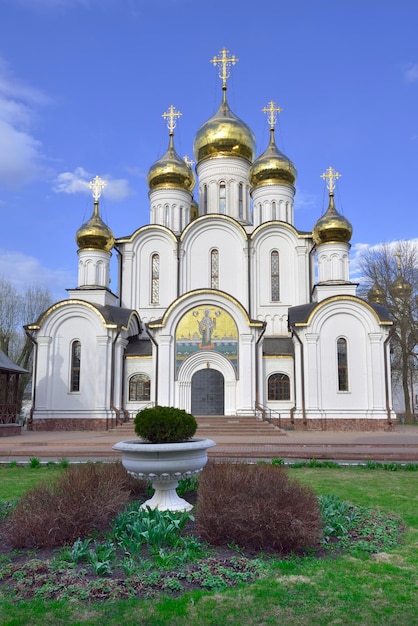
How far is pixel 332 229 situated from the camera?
2362 cm

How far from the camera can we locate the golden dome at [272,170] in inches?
1076

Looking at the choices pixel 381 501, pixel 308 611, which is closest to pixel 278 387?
pixel 381 501

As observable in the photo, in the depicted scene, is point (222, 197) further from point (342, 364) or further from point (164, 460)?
point (164, 460)

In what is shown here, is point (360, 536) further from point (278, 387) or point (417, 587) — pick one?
point (278, 387)

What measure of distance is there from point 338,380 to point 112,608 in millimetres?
18701

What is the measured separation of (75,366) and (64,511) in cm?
1769

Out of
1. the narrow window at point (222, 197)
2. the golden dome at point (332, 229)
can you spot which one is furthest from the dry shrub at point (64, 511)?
the narrow window at point (222, 197)

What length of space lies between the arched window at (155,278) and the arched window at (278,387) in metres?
6.73

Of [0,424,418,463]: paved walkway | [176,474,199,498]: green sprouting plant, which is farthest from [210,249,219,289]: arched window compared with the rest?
[176,474,199,498]: green sprouting plant

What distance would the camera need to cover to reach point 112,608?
12.8 ft

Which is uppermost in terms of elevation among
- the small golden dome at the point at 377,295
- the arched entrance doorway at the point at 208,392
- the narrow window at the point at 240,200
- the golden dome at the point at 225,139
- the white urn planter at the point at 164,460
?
the golden dome at the point at 225,139

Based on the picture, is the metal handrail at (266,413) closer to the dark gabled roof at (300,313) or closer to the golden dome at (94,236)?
the dark gabled roof at (300,313)

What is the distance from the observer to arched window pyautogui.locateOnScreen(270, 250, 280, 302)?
25.4m

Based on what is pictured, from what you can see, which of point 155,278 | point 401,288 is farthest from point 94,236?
point 401,288
